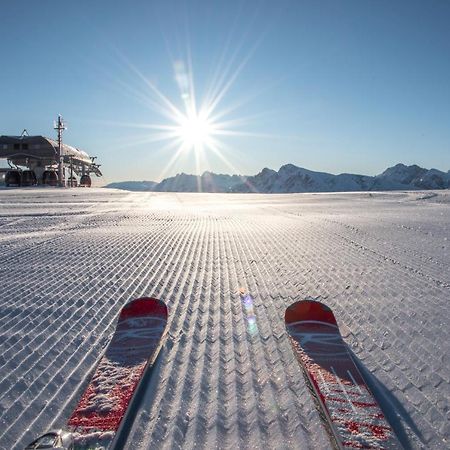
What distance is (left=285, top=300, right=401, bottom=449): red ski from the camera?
5.27 ft

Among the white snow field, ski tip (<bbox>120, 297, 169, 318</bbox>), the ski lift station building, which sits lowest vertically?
the white snow field

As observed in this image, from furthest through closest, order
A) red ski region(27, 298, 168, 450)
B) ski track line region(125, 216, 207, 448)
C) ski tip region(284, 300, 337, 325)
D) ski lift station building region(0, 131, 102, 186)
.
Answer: ski lift station building region(0, 131, 102, 186), ski tip region(284, 300, 337, 325), ski track line region(125, 216, 207, 448), red ski region(27, 298, 168, 450)

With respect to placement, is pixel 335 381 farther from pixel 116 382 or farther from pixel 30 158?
pixel 30 158

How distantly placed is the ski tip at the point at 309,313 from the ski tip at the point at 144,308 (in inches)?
37.5

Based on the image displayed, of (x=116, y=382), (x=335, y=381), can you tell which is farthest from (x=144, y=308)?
(x=335, y=381)

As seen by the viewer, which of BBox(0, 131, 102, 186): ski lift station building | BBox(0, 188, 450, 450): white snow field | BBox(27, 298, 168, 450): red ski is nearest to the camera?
BBox(27, 298, 168, 450): red ski

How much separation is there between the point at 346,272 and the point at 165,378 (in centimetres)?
310

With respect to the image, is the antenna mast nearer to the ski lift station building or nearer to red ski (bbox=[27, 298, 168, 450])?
the ski lift station building

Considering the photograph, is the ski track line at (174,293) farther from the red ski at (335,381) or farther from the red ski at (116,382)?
the red ski at (335,381)

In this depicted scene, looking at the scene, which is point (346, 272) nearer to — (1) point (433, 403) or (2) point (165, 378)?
(1) point (433, 403)

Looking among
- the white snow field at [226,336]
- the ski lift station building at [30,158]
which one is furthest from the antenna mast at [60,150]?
the white snow field at [226,336]

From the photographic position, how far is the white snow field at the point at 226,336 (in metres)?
1.76

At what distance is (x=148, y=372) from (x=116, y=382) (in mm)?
211

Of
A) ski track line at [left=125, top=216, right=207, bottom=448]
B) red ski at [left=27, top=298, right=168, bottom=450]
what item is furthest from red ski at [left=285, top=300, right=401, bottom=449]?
red ski at [left=27, top=298, right=168, bottom=450]
